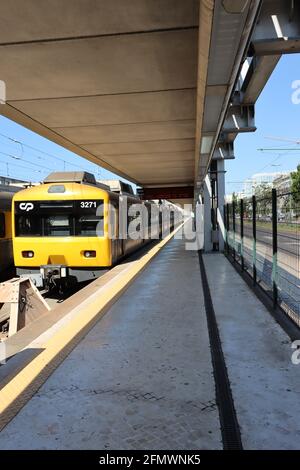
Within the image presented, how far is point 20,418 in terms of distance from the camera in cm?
300

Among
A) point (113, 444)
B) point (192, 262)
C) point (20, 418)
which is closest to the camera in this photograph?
point (113, 444)

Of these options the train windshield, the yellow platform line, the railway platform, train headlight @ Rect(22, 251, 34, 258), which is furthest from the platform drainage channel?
train headlight @ Rect(22, 251, 34, 258)

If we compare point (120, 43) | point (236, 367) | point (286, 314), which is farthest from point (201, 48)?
point (286, 314)

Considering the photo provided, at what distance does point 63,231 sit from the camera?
9.93 m

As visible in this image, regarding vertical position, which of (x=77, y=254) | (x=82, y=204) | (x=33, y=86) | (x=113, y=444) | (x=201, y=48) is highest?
(x=33, y=86)

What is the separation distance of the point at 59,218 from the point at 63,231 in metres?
0.34

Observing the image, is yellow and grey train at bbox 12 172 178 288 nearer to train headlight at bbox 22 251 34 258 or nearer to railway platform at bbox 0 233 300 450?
train headlight at bbox 22 251 34 258

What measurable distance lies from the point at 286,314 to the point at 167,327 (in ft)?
5.18

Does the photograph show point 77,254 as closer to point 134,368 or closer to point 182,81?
point 182,81

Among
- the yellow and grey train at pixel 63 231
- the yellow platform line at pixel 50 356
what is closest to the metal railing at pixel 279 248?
the yellow platform line at pixel 50 356

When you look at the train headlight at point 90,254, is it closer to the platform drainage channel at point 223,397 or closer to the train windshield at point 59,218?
the train windshield at point 59,218

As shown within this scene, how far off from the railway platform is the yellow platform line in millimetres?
15

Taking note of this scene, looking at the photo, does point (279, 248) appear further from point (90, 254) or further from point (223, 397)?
point (90, 254)

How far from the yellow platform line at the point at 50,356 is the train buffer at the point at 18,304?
94 cm
